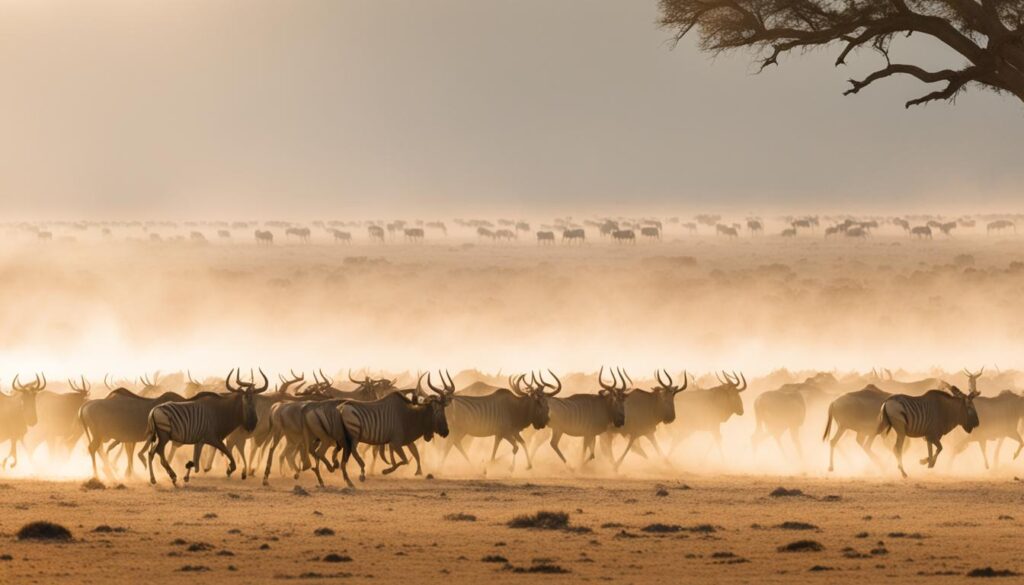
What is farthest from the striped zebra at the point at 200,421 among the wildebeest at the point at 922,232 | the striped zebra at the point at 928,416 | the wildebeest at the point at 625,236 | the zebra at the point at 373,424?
the wildebeest at the point at 922,232

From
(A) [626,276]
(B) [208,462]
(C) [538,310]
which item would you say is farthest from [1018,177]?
(B) [208,462]

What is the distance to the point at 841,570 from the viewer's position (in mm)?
18078

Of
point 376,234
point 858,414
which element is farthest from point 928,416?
point 376,234

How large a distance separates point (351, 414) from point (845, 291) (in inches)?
1571

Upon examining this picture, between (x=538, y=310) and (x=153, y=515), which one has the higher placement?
(x=538, y=310)

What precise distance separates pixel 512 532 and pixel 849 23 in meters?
8.58

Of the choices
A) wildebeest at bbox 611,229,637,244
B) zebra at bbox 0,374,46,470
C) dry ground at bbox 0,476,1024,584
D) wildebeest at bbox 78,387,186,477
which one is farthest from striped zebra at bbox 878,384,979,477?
wildebeest at bbox 611,229,637,244

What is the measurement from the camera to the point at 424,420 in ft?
87.7

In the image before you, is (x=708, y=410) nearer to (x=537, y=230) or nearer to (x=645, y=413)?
(x=645, y=413)

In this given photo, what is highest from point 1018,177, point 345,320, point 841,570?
point 1018,177

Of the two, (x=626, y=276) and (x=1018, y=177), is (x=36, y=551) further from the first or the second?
(x=1018, y=177)

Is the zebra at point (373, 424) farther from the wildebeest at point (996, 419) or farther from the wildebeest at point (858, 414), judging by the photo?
the wildebeest at point (996, 419)

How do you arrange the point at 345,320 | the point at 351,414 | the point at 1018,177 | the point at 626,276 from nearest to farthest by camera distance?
the point at 351,414 → the point at 345,320 → the point at 626,276 → the point at 1018,177

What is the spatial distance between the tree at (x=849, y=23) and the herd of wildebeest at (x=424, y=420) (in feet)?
20.1
